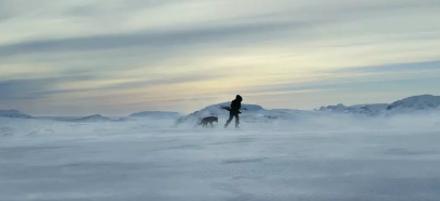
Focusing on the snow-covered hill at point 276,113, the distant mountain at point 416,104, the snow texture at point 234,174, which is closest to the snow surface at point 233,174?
the snow texture at point 234,174

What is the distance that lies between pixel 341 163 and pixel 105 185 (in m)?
4.19

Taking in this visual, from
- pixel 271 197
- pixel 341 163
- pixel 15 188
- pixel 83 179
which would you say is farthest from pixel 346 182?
pixel 15 188

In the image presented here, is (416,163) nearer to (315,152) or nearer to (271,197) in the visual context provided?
(315,152)

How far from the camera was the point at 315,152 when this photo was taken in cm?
1262

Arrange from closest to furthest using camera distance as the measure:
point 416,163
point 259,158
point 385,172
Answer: point 385,172 → point 416,163 → point 259,158

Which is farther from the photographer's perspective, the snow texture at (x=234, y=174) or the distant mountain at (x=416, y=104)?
the distant mountain at (x=416, y=104)

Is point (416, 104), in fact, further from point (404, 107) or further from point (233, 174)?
point (233, 174)

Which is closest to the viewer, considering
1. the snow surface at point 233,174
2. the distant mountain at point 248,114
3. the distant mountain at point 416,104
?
the snow surface at point 233,174

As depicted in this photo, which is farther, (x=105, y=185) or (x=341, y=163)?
(x=341, y=163)

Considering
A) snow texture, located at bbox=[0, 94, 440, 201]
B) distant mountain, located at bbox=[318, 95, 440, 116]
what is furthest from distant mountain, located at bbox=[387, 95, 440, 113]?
snow texture, located at bbox=[0, 94, 440, 201]

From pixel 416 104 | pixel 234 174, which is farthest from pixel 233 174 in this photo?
pixel 416 104

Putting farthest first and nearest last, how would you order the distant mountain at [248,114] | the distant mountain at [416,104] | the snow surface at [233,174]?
1. the distant mountain at [416,104]
2. the distant mountain at [248,114]
3. the snow surface at [233,174]

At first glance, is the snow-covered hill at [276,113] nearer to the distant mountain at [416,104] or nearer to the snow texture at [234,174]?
the distant mountain at [416,104]

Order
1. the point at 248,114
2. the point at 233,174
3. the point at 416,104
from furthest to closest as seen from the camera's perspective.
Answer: the point at 416,104
the point at 248,114
the point at 233,174
